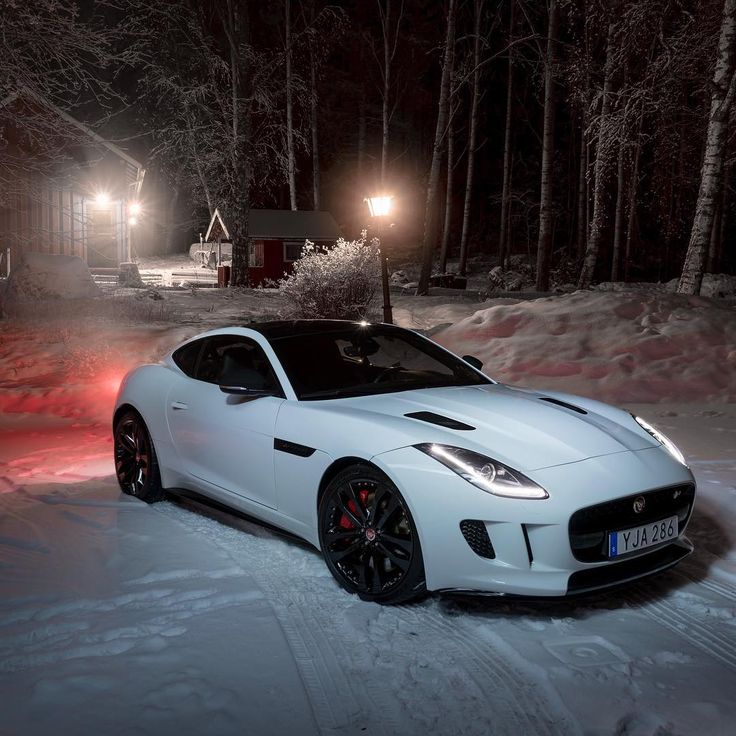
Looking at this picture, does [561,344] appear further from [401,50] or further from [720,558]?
[401,50]

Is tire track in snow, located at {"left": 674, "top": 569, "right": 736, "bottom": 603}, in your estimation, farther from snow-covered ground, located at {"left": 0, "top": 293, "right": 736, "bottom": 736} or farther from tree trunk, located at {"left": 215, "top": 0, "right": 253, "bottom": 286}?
tree trunk, located at {"left": 215, "top": 0, "right": 253, "bottom": 286}

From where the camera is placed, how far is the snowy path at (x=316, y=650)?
314 cm

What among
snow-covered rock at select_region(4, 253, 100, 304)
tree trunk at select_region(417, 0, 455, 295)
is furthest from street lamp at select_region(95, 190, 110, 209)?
tree trunk at select_region(417, 0, 455, 295)

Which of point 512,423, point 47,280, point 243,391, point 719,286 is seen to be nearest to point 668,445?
point 512,423

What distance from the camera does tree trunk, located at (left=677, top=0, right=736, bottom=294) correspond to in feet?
49.5

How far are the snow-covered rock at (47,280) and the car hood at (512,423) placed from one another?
16.9 meters

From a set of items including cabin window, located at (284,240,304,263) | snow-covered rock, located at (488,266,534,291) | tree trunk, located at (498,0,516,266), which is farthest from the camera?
cabin window, located at (284,240,304,263)

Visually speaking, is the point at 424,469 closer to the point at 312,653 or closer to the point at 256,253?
the point at 312,653

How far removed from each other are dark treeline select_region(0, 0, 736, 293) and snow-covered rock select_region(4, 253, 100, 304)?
14.5 ft

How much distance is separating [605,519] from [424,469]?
87cm

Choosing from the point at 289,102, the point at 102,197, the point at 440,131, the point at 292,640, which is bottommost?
the point at 292,640

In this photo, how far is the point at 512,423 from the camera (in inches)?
176

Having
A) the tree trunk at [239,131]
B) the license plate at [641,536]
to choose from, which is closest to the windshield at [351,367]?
the license plate at [641,536]

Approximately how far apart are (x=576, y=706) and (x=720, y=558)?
211 cm
